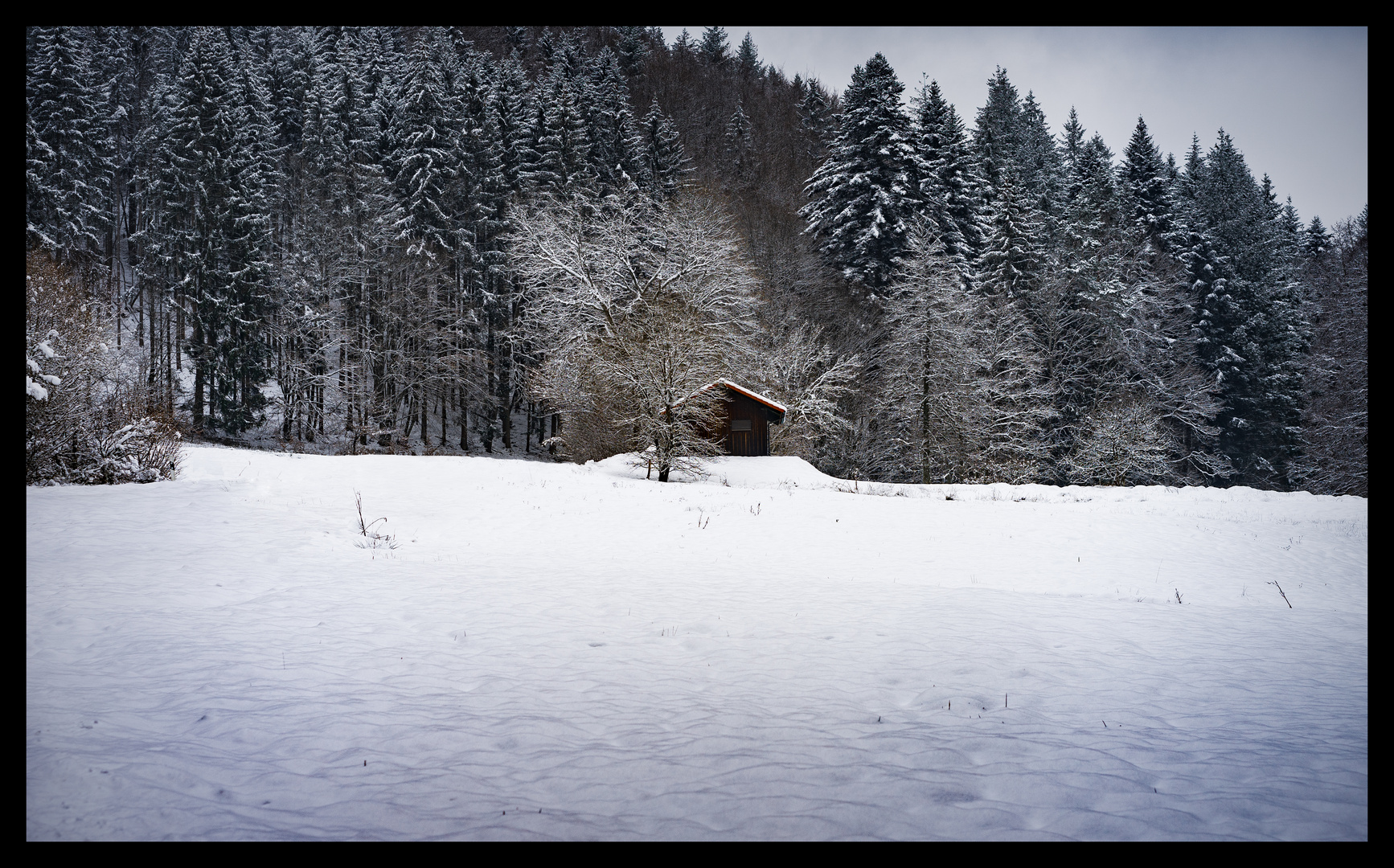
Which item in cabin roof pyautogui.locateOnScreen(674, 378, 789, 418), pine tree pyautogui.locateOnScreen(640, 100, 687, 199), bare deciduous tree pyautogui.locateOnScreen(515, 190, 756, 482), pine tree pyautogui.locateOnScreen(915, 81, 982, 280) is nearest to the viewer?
bare deciduous tree pyautogui.locateOnScreen(515, 190, 756, 482)

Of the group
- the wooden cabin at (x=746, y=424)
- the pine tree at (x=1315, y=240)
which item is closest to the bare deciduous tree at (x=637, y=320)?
the wooden cabin at (x=746, y=424)

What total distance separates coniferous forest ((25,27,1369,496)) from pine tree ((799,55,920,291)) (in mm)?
144

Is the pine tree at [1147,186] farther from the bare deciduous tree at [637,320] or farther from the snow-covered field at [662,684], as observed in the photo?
the snow-covered field at [662,684]

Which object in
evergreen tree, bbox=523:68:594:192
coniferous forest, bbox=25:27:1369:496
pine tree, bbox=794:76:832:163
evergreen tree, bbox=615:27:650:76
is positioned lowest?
coniferous forest, bbox=25:27:1369:496

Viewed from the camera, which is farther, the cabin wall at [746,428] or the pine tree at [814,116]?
the pine tree at [814,116]

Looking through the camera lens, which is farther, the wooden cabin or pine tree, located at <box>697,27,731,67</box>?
pine tree, located at <box>697,27,731,67</box>

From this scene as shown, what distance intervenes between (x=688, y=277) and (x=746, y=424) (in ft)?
21.0

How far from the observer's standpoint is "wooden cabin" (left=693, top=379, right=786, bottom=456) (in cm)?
2659

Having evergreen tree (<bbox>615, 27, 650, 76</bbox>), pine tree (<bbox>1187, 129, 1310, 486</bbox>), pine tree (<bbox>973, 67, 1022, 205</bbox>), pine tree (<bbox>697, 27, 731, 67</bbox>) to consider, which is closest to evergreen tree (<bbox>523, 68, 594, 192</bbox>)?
evergreen tree (<bbox>615, 27, 650, 76</bbox>)

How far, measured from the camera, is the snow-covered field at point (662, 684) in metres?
3.19

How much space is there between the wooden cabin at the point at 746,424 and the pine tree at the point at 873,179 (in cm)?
994

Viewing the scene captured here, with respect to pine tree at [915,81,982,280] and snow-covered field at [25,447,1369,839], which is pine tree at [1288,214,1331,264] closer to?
pine tree at [915,81,982,280]

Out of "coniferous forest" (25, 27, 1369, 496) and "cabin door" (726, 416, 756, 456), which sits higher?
"coniferous forest" (25, 27, 1369, 496)

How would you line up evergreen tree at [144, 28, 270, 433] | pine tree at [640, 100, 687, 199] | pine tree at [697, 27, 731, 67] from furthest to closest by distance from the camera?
pine tree at [697, 27, 731, 67]
pine tree at [640, 100, 687, 199]
evergreen tree at [144, 28, 270, 433]
